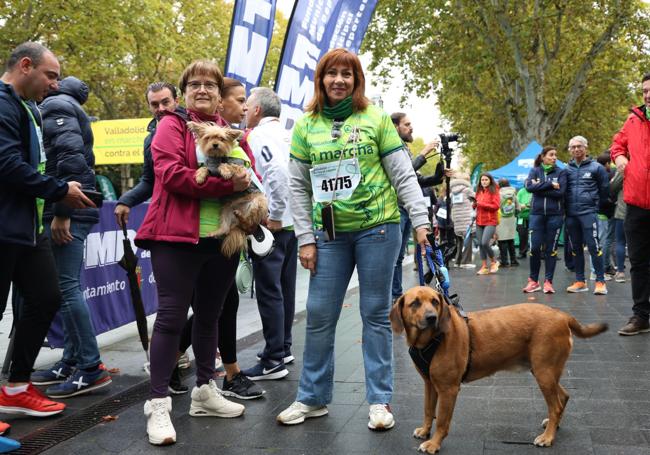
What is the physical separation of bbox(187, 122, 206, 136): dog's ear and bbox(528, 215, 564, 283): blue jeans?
7251 mm

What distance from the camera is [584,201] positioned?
954 cm

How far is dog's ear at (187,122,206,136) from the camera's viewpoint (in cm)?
376

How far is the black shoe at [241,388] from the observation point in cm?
450

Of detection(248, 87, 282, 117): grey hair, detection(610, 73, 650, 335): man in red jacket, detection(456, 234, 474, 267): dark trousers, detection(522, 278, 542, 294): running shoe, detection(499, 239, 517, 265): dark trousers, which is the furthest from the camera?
detection(456, 234, 474, 267): dark trousers

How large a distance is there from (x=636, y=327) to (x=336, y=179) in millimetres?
4095

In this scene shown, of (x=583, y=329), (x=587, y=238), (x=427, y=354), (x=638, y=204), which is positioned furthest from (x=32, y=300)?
(x=587, y=238)

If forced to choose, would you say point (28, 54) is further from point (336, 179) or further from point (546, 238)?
point (546, 238)

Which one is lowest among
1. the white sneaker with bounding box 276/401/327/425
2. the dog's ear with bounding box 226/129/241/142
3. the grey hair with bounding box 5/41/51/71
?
the white sneaker with bounding box 276/401/327/425

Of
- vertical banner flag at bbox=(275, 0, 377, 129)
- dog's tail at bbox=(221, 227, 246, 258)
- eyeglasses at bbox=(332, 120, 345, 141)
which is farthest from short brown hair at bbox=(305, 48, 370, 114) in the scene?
vertical banner flag at bbox=(275, 0, 377, 129)

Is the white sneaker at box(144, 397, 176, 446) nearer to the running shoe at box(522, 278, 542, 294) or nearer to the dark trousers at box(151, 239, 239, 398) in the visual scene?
the dark trousers at box(151, 239, 239, 398)

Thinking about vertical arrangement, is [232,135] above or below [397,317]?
above

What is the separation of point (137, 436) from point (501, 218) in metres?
12.3

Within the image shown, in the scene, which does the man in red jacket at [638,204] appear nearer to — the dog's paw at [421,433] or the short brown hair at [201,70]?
the dog's paw at [421,433]

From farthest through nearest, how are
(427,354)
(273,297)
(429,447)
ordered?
(273,297) → (427,354) → (429,447)
